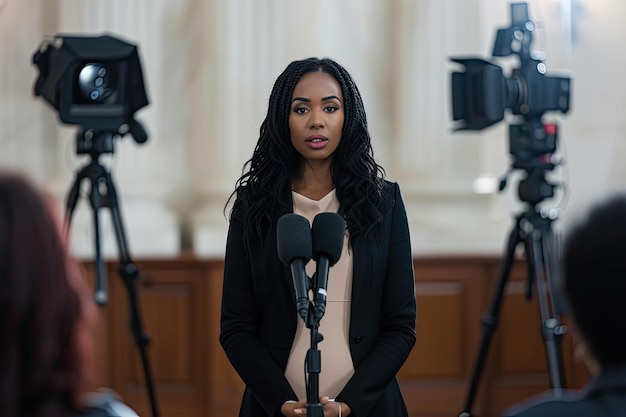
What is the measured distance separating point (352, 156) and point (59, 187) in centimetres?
343

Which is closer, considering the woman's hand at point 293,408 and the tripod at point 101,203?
the woman's hand at point 293,408

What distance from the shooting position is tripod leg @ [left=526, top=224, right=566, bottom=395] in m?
4.25

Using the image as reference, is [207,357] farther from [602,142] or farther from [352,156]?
[352,156]

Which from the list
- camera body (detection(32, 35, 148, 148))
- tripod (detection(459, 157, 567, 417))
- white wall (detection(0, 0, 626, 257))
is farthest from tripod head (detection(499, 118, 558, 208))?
camera body (detection(32, 35, 148, 148))

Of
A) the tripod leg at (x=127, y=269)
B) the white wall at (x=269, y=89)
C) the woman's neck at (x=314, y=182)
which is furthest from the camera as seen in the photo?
the white wall at (x=269, y=89)

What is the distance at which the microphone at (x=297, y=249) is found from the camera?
2.12 metres

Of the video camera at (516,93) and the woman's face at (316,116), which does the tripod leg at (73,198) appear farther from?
the woman's face at (316,116)

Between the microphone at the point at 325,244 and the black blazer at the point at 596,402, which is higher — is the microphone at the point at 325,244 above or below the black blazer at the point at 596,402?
above

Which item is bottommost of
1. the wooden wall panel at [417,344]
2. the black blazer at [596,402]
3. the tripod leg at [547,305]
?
the wooden wall panel at [417,344]

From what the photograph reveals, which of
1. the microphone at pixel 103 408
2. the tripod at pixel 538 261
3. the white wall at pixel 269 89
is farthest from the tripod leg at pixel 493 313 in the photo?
the microphone at pixel 103 408

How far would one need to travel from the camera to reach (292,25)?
5918 millimetres

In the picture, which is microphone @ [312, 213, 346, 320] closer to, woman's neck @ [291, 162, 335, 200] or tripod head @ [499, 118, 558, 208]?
woman's neck @ [291, 162, 335, 200]

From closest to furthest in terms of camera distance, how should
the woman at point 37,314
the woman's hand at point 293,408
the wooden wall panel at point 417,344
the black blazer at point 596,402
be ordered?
1. the woman at point 37,314
2. the black blazer at point 596,402
3. the woman's hand at point 293,408
4. the wooden wall panel at point 417,344

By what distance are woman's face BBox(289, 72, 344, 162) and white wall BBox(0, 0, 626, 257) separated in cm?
314
